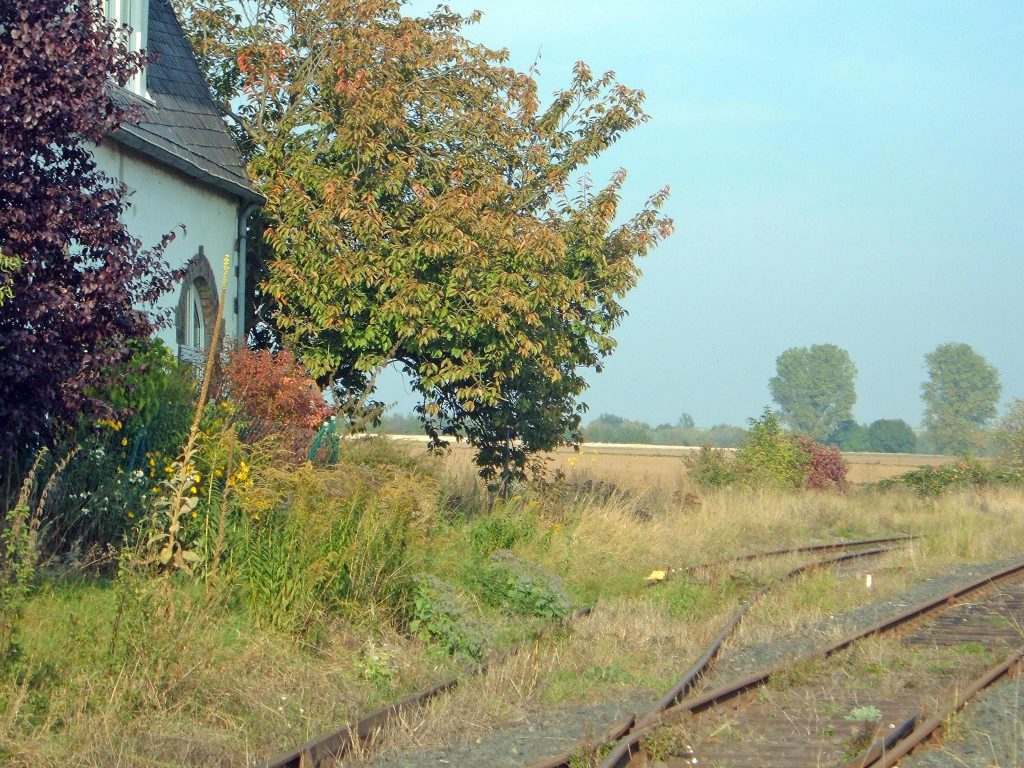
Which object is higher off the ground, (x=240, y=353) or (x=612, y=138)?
(x=612, y=138)

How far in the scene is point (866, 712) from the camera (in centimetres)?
769

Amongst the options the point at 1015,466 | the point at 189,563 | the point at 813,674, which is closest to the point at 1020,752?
the point at 813,674

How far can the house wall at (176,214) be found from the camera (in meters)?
13.2

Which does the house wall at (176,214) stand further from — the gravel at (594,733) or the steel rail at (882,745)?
the steel rail at (882,745)

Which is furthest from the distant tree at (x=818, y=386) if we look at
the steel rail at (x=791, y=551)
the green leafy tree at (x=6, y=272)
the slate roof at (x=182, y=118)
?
the green leafy tree at (x=6, y=272)

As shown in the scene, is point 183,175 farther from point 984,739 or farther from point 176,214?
point 984,739

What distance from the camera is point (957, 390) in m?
123

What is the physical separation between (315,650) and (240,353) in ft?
18.3

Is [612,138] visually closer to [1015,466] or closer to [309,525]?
[309,525]

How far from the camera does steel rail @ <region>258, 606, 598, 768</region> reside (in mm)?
6086

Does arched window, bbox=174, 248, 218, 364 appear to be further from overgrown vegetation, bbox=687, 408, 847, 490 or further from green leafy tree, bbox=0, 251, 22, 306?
overgrown vegetation, bbox=687, 408, 847, 490

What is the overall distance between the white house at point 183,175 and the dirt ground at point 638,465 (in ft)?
25.5

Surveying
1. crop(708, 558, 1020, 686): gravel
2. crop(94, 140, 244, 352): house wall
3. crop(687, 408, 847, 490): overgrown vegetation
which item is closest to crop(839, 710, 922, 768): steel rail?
crop(708, 558, 1020, 686): gravel

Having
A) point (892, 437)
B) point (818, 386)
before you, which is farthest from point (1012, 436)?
point (818, 386)
